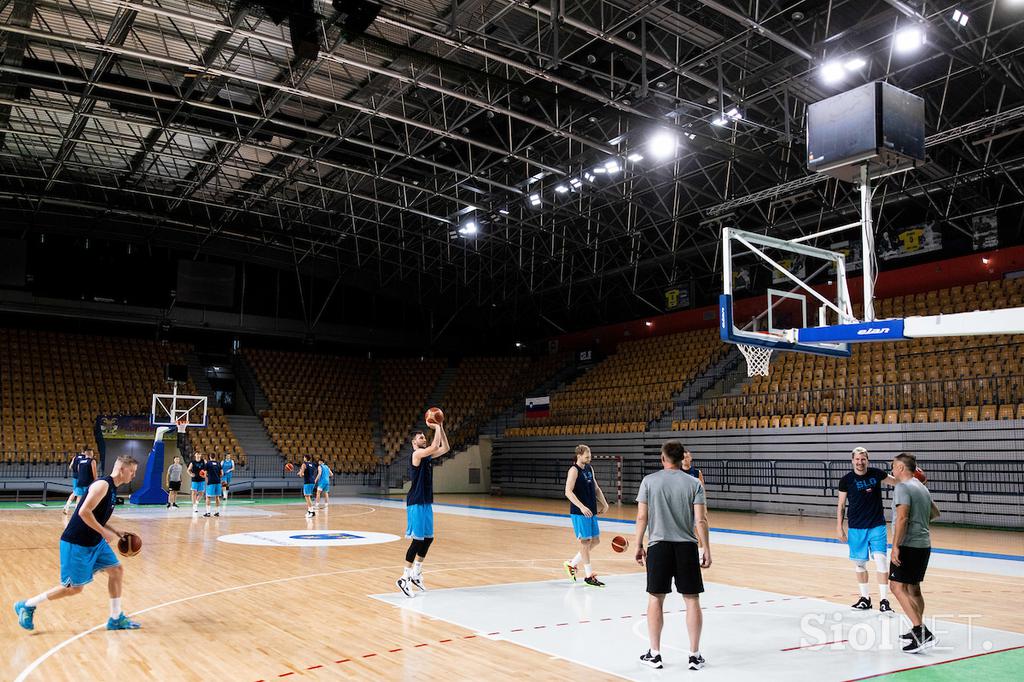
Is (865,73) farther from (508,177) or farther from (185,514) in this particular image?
(185,514)

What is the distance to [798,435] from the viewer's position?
2011 centimetres

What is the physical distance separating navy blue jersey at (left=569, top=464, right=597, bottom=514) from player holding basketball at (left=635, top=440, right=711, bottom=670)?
375 centimetres

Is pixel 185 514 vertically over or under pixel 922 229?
under

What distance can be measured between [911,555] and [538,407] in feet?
75.9

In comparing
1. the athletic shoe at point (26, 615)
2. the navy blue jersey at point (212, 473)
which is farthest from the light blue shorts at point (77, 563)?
the navy blue jersey at point (212, 473)

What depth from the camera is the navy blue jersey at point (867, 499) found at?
8195 millimetres

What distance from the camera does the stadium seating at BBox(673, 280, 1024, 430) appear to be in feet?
58.6

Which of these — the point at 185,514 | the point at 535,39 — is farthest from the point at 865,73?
the point at 185,514

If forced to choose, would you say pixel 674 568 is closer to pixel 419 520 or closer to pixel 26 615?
pixel 419 520

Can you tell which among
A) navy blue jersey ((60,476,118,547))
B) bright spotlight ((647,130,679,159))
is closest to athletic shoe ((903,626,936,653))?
navy blue jersey ((60,476,118,547))

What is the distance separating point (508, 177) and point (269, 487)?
14382 millimetres

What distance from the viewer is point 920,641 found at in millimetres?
6461

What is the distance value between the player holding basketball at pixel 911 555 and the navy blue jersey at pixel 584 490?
3.91m

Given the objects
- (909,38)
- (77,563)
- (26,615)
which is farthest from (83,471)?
(909,38)
